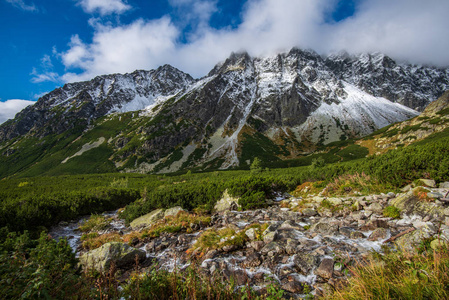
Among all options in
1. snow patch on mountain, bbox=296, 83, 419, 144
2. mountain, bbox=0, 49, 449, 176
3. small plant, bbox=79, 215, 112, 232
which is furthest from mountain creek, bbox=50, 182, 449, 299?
snow patch on mountain, bbox=296, 83, 419, 144

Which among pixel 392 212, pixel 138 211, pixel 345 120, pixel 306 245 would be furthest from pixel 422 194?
pixel 345 120

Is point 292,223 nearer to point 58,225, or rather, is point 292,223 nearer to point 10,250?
point 10,250

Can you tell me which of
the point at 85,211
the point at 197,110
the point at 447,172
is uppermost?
the point at 197,110

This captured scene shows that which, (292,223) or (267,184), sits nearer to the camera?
(292,223)

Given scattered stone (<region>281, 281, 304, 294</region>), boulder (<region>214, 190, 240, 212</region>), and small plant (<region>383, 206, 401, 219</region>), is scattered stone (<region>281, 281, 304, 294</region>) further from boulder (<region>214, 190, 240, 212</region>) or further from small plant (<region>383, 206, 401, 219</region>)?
boulder (<region>214, 190, 240, 212</region>)

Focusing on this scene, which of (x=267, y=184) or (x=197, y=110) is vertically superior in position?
(x=197, y=110)

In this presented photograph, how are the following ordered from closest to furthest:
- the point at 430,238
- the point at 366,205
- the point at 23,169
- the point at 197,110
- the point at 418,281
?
the point at 418,281 < the point at 430,238 < the point at 366,205 < the point at 23,169 < the point at 197,110

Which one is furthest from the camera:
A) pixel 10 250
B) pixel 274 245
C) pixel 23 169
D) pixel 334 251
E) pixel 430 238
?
pixel 23 169

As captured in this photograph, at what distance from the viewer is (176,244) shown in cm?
733

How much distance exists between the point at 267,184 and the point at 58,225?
15.0 meters

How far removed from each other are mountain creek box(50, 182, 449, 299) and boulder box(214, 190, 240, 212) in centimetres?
280

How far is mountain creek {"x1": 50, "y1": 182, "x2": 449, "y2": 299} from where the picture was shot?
166 inches

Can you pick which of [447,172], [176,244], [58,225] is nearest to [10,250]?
[176,244]

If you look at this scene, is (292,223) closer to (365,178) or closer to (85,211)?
(365,178)
